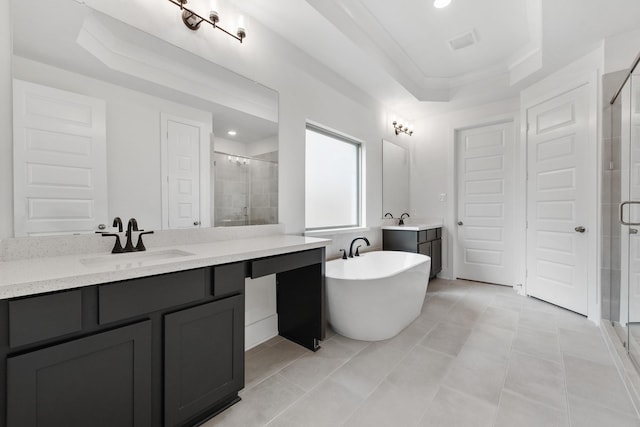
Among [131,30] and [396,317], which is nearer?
[131,30]

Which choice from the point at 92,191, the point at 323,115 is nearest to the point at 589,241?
the point at 323,115

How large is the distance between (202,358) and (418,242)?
282cm

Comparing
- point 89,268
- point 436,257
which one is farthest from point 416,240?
point 89,268

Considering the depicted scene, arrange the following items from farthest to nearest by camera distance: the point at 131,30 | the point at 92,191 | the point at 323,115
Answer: the point at 323,115 < the point at 131,30 < the point at 92,191

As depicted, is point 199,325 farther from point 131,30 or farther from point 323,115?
point 323,115

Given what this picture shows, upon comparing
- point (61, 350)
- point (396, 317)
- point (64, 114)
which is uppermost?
→ point (64, 114)

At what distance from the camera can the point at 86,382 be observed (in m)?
0.98

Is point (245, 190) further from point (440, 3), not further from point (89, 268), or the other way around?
point (440, 3)

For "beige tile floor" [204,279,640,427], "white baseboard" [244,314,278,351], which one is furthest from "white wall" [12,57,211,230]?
"beige tile floor" [204,279,640,427]

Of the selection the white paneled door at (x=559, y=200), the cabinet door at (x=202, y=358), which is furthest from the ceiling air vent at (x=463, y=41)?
the cabinet door at (x=202, y=358)

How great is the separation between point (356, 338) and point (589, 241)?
96.6 inches

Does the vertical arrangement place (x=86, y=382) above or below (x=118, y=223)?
below

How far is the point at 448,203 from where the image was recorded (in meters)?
4.03

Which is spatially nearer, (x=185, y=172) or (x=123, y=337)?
(x=123, y=337)
